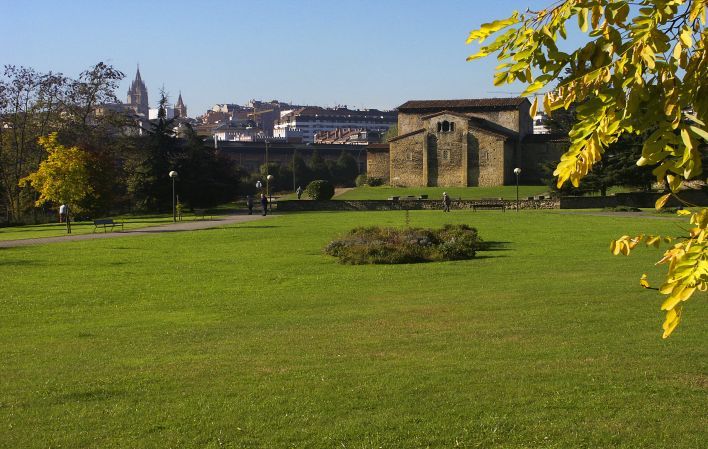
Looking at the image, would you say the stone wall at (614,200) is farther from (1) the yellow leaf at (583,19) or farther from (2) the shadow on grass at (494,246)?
(1) the yellow leaf at (583,19)

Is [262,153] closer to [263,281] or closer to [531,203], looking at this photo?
[531,203]

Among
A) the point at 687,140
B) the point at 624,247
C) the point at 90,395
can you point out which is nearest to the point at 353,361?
the point at 90,395

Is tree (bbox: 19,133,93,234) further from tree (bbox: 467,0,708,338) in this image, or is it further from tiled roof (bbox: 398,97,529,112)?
tiled roof (bbox: 398,97,529,112)

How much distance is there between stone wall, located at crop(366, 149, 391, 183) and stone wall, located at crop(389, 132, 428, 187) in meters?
3.27

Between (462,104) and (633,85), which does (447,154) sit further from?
(633,85)

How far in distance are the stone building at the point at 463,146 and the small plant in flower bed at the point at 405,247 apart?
172 ft

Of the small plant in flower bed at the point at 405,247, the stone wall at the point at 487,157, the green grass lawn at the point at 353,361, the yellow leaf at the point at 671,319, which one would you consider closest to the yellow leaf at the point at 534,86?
the yellow leaf at the point at 671,319

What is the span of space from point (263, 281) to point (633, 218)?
2507cm

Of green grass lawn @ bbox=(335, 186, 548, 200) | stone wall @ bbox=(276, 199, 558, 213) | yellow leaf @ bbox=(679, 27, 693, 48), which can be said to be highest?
yellow leaf @ bbox=(679, 27, 693, 48)

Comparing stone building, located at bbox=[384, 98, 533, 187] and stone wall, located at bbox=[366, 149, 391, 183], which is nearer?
stone building, located at bbox=[384, 98, 533, 187]

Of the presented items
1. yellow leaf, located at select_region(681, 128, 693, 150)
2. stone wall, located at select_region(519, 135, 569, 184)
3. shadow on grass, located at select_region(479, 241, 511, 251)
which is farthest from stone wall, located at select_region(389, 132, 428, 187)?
yellow leaf, located at select_region(681, 128, 693, 150)

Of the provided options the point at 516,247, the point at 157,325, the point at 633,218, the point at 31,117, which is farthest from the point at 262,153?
the point at 157,325

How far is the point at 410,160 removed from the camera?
79.6m

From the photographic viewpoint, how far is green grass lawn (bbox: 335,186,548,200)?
65.4 meters
